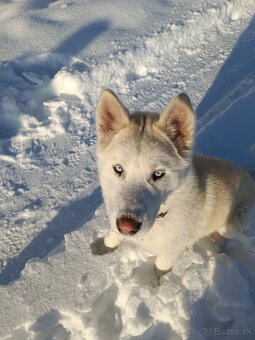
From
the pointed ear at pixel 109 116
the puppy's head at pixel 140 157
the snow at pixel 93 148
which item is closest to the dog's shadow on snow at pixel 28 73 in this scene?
the snow at pixel 93 148

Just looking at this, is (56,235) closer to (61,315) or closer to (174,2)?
(61,315)

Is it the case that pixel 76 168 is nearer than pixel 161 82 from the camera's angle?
Yes

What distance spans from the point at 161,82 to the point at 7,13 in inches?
121

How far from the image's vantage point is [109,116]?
9.09ft

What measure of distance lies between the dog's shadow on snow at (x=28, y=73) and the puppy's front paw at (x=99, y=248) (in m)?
1.63

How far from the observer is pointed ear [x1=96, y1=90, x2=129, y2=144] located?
8.59ft

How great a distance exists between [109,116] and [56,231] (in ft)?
5.67

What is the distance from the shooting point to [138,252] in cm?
365

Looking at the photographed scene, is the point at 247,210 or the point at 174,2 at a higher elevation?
the point at 174,2

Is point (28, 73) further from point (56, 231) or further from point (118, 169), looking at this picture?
point (118, 169)

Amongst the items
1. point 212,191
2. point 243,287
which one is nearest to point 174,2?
point 212,191

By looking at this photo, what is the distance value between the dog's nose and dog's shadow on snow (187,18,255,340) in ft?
4.14

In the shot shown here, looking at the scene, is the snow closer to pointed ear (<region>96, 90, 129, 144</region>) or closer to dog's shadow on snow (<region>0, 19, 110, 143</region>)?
dog's shadow on snow (<region>0, 19, 110, 143</region>)

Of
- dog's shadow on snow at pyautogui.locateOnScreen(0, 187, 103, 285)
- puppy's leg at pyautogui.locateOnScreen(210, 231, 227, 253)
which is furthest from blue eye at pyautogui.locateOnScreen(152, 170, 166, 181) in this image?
dog's shadow on snow at pyautogui.locateOnScreen(0, 187, 103, 285)
